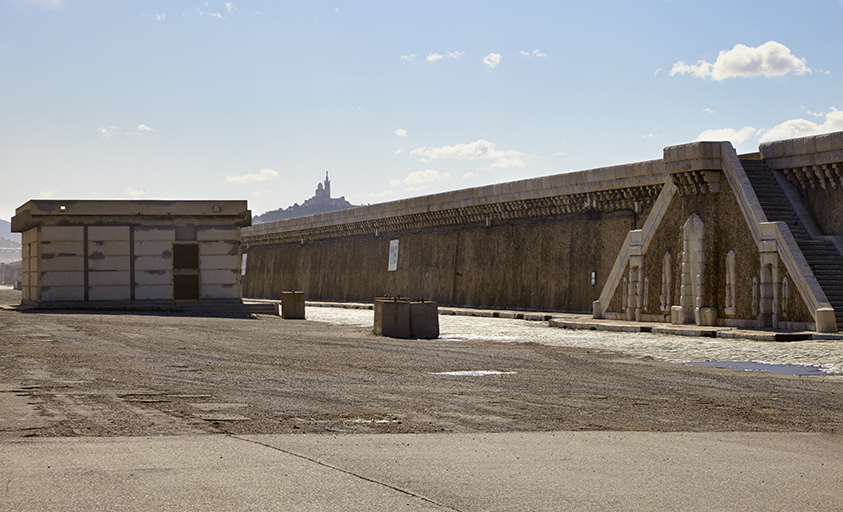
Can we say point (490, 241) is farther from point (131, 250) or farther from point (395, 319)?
point (395, 319)

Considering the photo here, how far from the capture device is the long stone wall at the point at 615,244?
2370cm

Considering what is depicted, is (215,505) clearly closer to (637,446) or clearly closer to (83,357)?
(637,446)

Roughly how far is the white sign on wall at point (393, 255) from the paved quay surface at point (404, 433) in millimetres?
32790

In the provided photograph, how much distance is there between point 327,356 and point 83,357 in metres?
3.99

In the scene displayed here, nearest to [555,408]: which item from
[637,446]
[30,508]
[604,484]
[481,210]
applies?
[637,446]

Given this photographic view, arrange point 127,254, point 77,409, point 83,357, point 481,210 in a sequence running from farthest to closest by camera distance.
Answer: point 481,210 < point 127,254 < point 83,357 < point 77,409

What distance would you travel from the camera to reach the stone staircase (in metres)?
22.2

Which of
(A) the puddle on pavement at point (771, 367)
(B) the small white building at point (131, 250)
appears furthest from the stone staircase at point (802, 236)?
(B) the small white building at point (131, 250)

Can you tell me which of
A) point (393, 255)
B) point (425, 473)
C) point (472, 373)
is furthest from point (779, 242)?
point (393, 255)

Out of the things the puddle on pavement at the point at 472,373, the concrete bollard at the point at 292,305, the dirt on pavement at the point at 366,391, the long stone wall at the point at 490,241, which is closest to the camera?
the dirt on pavement at the point at 366,391

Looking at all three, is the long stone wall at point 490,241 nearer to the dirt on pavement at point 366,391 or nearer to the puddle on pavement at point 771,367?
the puddle on pavement at point 771,367

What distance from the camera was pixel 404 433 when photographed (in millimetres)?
7941

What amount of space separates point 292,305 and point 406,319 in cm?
1079

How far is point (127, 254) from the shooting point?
3297cm
